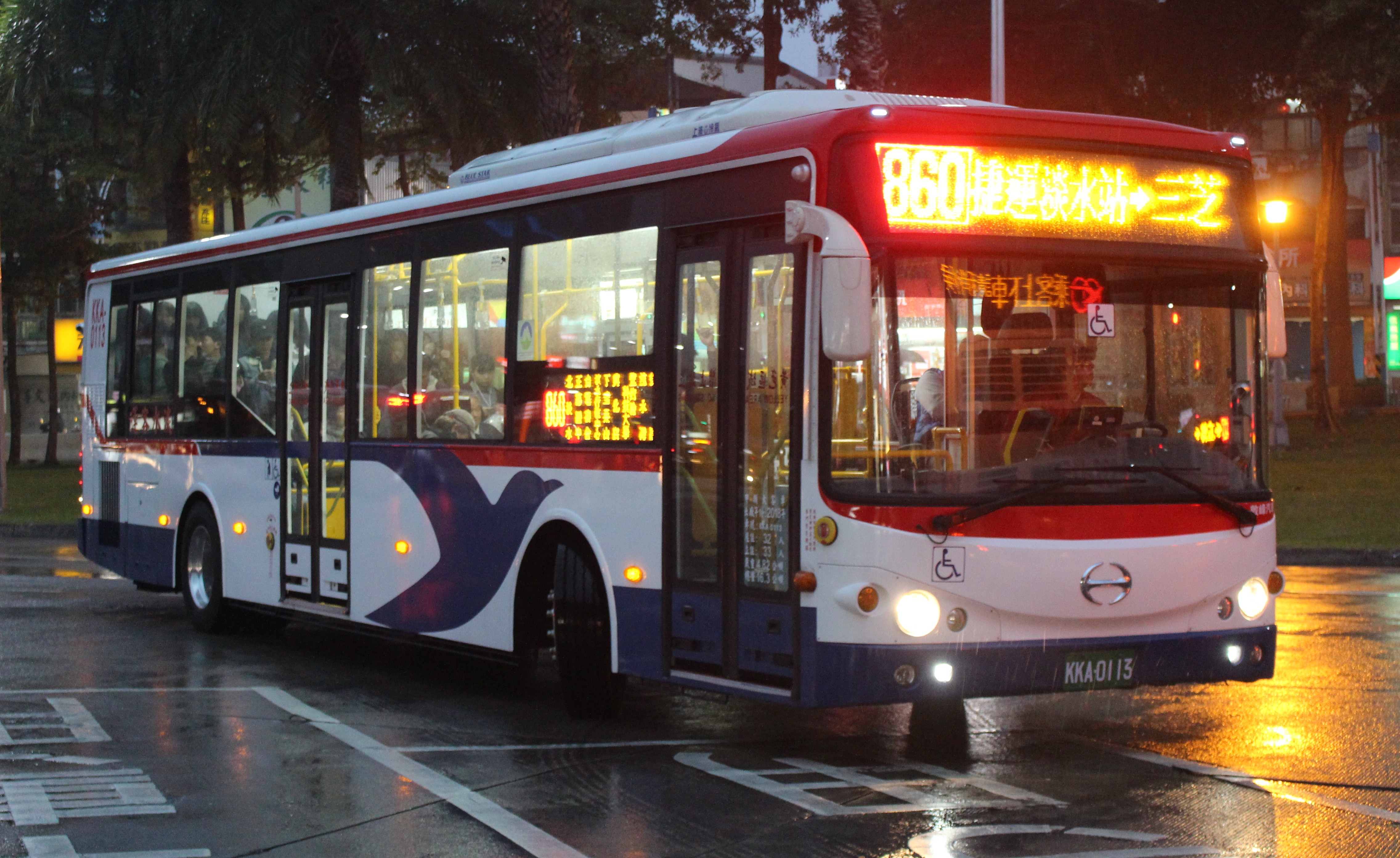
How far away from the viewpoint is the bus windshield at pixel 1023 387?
25.6 feet

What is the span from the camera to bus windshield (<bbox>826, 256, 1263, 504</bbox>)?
7.79 m

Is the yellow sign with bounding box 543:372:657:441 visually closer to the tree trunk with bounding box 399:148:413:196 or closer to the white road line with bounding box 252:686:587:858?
the white road line with bounding box 252:686:587:858

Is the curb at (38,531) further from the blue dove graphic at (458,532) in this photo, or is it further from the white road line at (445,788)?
the white road line at (445,788)

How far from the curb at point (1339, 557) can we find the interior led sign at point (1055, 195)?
1124 cm

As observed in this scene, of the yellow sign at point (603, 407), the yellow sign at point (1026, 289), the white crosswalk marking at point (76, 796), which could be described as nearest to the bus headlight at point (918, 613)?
the yellow sign at point (1026, 289)

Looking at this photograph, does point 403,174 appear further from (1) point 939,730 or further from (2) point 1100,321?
(2) point 1100,321

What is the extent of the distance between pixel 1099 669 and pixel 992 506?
0.97 m

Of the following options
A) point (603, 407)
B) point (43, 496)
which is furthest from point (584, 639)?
point (43, 496)

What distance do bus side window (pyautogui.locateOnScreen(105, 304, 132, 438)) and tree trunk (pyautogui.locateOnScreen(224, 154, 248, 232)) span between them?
445 inches

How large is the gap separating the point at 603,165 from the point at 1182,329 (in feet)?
10.9

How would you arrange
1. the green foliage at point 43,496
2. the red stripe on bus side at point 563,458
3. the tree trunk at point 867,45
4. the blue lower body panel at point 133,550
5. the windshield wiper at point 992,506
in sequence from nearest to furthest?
the windshield wiper at point 992,506 → the red stripe on bus side at point 563,458 → the blue lower body panel at point 133,550 → the tree trunk at point 867,45 → the green foliage at point 43,496

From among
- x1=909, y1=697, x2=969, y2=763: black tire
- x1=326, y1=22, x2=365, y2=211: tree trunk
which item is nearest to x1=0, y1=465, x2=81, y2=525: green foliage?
x1=326, y1=22, x2=365, y2=211: tree trunk

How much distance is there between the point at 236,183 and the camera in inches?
1329

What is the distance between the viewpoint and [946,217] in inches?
312
